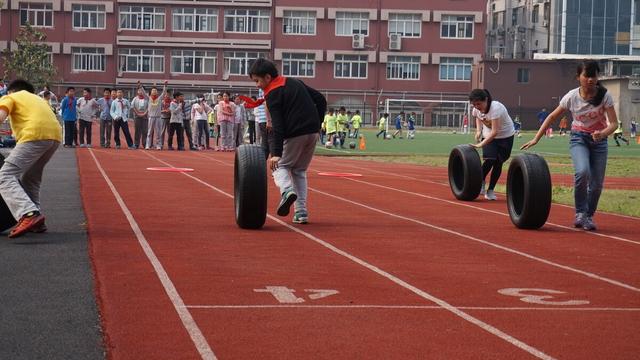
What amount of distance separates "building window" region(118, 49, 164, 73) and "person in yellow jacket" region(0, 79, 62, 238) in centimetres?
7908

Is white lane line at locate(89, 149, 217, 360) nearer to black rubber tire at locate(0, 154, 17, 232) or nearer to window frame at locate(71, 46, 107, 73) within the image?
black rubber tire at locate(0, 154, 17, 232)

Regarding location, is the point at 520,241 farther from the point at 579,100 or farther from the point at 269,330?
the point at 269,330

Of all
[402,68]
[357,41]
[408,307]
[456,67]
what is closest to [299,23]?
[357,41]

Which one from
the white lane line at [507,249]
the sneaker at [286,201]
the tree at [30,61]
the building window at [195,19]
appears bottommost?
the white lane line at [507,249]

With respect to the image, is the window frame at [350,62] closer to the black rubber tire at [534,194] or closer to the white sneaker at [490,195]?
the white sneaker at [490,195]

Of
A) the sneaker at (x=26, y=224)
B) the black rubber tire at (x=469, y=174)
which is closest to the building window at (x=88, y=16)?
the black rubber tire at (x=469, y=174)

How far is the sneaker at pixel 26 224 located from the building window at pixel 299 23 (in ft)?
265

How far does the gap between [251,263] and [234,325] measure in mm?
2800

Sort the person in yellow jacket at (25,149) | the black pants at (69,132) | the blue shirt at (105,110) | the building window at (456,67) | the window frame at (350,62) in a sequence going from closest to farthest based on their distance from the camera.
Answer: the person in yellow jacket at (25,149) → the black pants at (69,132) → the blue shirt at (105,110) → the window frame at (350,62) → the building window at (456,67)

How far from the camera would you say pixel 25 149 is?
38.4ft

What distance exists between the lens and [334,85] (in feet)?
303

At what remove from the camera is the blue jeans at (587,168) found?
531 inches

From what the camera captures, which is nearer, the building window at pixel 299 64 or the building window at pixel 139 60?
the building window at pixel 139 60

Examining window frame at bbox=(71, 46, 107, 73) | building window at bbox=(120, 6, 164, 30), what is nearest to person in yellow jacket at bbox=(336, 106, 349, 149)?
building window at bbox=(120, 6, 164, 30)
